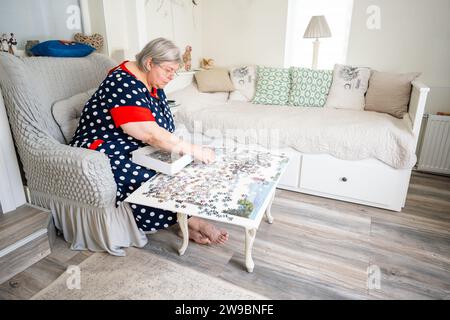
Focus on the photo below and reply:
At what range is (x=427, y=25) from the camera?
2.52 m

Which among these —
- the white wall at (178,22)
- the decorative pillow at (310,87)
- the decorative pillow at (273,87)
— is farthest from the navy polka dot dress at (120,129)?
the decorative pillow at (310,87)

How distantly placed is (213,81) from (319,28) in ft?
3.56

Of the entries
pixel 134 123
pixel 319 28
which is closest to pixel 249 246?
pixel 134 123

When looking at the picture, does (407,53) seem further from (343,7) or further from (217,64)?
(217,64)

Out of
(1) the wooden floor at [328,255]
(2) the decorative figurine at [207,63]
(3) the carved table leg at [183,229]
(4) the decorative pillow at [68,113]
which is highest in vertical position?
(2) the decorative figurine at [207,63]

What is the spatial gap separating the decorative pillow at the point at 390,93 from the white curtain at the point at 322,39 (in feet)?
1.91

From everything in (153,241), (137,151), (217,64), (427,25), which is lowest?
(153,241)

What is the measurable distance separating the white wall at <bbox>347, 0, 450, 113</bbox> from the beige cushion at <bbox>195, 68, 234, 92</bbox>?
1.24 meters

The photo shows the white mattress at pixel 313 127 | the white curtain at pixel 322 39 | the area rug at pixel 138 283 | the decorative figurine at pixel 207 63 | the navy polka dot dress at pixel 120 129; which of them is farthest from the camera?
the decorative figurine at pixel 207 63

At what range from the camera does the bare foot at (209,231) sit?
170cm

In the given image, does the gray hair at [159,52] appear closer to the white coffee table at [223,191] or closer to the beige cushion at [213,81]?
the white coffee table at [223,191]

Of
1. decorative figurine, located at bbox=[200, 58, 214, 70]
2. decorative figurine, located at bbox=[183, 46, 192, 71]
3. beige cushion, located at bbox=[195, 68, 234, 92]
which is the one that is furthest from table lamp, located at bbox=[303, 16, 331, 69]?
decorative figurine, located at bbox=[183, 46, 192, 71]

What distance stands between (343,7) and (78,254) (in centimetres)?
299

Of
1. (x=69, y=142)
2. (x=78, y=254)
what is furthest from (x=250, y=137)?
(x=78, y=254)
